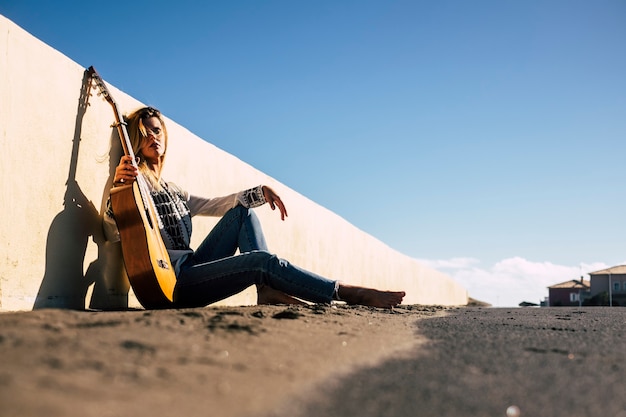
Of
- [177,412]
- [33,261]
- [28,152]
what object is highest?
[28,152]

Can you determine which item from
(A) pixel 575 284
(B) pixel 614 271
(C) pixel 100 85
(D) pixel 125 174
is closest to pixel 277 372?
(D) pixel 125 174

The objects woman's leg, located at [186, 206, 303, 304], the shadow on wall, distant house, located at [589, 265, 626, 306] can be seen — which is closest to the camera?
the shadow on wall

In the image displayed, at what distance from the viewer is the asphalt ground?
861mm

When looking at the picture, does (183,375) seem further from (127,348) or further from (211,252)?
(211,252)

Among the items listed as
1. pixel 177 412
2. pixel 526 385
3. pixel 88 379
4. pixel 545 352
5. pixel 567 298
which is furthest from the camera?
pixel 567 298

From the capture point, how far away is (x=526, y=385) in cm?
102

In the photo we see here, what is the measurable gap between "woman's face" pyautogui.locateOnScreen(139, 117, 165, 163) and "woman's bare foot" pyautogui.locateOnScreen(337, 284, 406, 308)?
1.13m

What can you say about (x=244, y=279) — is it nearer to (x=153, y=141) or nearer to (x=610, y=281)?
(x=153, y=141)

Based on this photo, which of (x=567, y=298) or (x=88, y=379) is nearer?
(x=88, y=379)

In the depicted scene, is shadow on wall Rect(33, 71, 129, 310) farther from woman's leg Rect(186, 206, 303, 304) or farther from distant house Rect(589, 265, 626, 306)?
distant house Rect(589, 265, 626, 306)

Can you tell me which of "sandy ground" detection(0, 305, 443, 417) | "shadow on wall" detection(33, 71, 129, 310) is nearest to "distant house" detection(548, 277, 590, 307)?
"shadow on wall" detection(33, 71, 129, 310)

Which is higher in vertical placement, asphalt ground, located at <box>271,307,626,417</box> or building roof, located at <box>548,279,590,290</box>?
building roof, located at <box>548,279,590,290</box>

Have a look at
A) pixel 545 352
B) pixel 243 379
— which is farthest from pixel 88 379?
pixel 545 352

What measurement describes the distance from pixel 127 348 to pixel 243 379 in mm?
290
